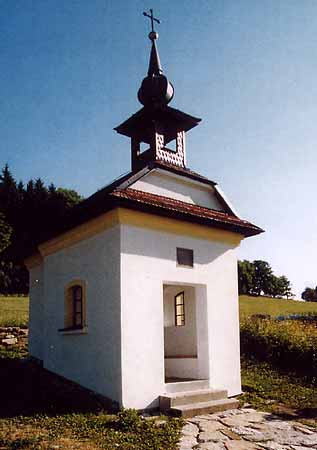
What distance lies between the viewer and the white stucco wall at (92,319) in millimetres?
9133

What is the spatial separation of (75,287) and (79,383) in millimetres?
2349

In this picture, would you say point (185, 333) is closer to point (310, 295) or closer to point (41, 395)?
point (41, 395)

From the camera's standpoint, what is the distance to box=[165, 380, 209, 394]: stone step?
9.52 metres

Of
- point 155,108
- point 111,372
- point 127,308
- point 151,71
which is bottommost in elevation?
point 111,372

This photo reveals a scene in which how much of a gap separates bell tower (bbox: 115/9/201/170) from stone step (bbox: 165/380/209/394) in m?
5.55

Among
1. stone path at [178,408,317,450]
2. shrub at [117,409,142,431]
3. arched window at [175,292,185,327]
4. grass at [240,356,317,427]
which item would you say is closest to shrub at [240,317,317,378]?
grass at [240,356,317,427]

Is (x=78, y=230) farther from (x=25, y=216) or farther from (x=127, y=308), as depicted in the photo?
(x=25, y=216)

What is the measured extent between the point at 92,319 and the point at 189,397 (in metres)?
2.73

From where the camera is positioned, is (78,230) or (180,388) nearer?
(180,388)

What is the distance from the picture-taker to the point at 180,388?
966 cm

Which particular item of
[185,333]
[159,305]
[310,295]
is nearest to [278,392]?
[185,333]

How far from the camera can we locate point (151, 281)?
9625mm

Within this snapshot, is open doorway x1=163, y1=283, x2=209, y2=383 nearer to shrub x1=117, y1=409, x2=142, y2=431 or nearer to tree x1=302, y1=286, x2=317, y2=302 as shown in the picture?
shrub x1=117, y1=409, x2=142, y2=431

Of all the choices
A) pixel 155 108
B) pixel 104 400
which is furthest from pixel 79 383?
pixel 155 108
